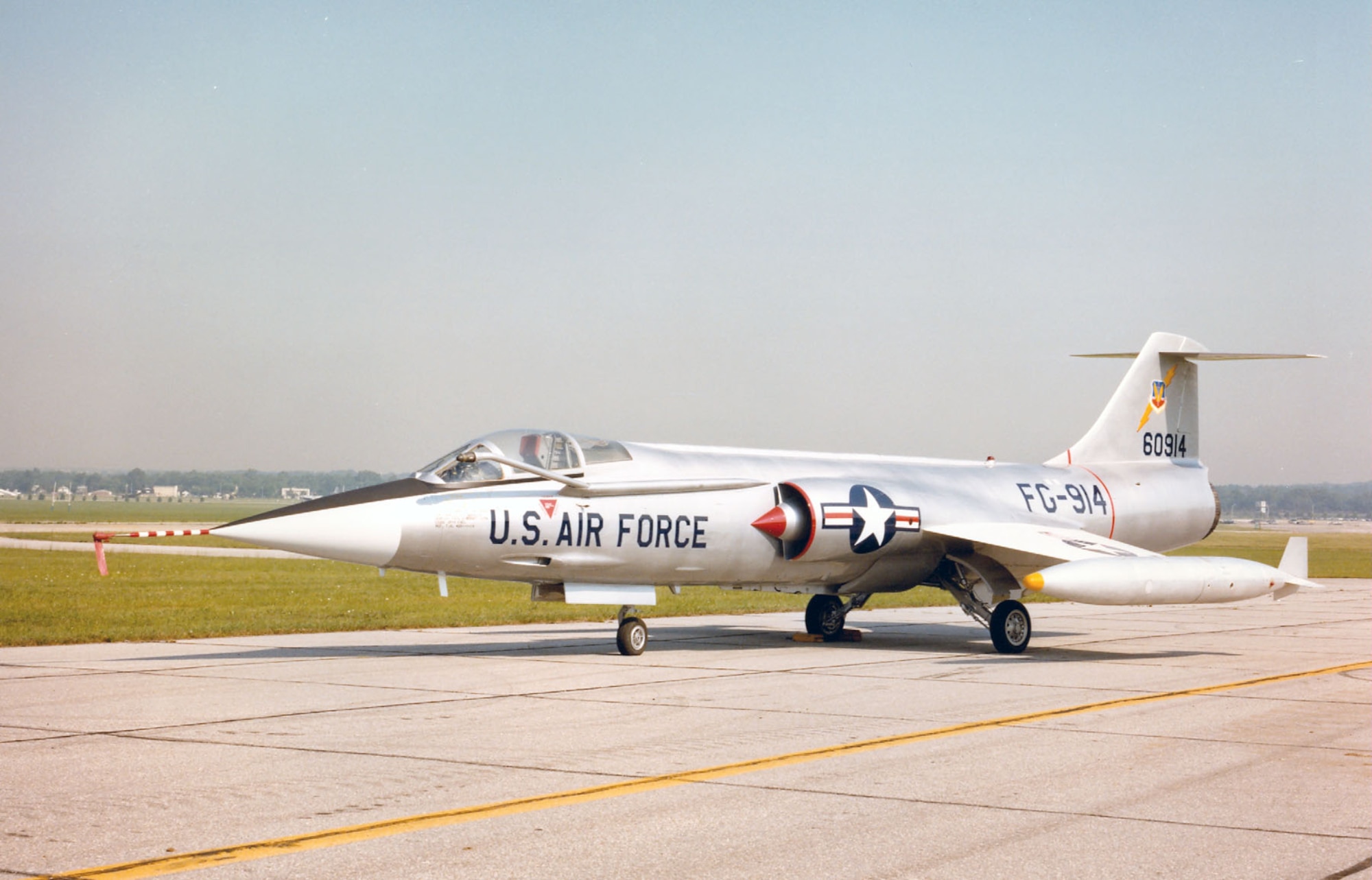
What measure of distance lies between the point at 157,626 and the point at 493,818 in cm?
1430

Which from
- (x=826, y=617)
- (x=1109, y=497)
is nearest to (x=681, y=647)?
(x=826, y=617)

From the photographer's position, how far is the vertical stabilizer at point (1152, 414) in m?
23.3

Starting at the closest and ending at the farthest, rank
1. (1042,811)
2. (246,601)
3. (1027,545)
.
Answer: (1042,811) < (1027,545) < (246,601)

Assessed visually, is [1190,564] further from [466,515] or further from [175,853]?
[175,853]

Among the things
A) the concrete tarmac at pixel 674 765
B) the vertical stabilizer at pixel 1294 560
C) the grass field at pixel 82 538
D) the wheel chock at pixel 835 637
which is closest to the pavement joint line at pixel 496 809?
the concrete tarmac at pixel 674 765

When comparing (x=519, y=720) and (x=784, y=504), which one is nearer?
(x=519, y=720)

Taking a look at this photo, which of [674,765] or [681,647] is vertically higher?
[674,765]

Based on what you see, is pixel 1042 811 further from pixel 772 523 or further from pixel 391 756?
pixel 772 523

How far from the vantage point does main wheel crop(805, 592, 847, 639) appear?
20.4 meters

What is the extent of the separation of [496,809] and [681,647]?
35.9 feet

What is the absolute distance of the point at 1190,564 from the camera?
56.1 ft

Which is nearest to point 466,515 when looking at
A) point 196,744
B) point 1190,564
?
point 196,744

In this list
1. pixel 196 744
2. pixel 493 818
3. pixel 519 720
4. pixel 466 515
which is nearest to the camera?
pixel 493 818

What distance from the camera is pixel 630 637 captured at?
17.0 meters
